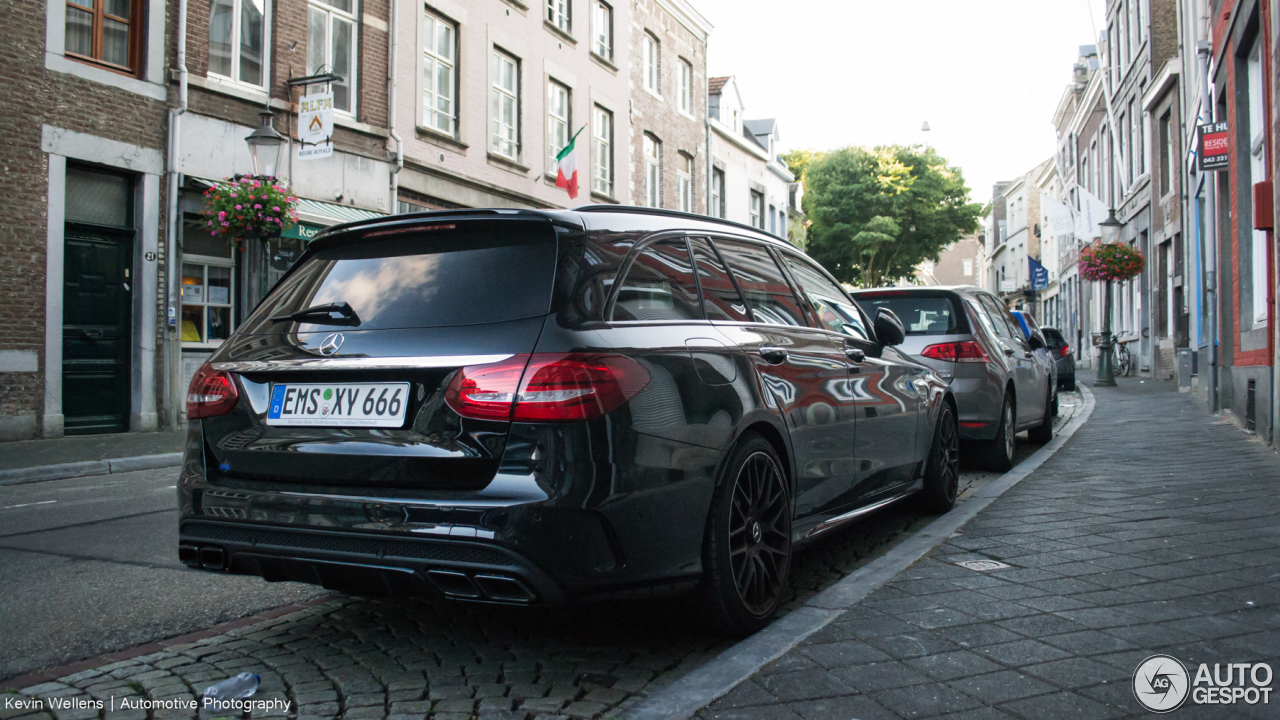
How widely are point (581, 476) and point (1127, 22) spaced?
1214 inches

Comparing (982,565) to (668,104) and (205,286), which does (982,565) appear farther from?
(668,104)

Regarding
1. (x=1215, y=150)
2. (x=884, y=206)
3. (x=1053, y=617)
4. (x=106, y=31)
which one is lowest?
(x=1053, y=617)

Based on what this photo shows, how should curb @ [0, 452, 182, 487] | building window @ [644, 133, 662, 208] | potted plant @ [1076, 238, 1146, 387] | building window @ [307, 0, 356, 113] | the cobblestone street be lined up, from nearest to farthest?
the cobblestone street, curb @ [0, 452, 182, 487], building window @ [307, 0, 356, 113], potted plant @ [1076, 238, 1146, 387], building window @ [644, 133, 662, 208]

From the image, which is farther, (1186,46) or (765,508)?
(1186,46)

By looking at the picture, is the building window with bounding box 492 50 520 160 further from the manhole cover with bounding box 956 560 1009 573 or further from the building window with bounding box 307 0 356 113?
the manhole cover with bounding box 956 560 1009 573

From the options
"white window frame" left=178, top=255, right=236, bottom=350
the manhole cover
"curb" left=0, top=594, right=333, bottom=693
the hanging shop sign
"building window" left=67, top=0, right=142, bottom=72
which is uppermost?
"building window" left=67, top=0, right=142, bottom=72

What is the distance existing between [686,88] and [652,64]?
2708 mm

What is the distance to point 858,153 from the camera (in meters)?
49.2

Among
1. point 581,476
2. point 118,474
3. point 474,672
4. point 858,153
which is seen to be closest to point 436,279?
point 581,476

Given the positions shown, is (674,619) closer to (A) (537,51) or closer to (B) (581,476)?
(B) (581,476)

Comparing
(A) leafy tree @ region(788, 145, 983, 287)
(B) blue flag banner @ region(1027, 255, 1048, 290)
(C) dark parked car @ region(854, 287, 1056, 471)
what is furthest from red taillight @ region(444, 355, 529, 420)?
(A) leafy tree @ region(788, 145, 983, 287)

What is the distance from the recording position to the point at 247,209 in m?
12.7

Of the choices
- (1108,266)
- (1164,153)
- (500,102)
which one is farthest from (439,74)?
(1164,153)

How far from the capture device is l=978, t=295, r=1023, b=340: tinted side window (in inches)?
348
